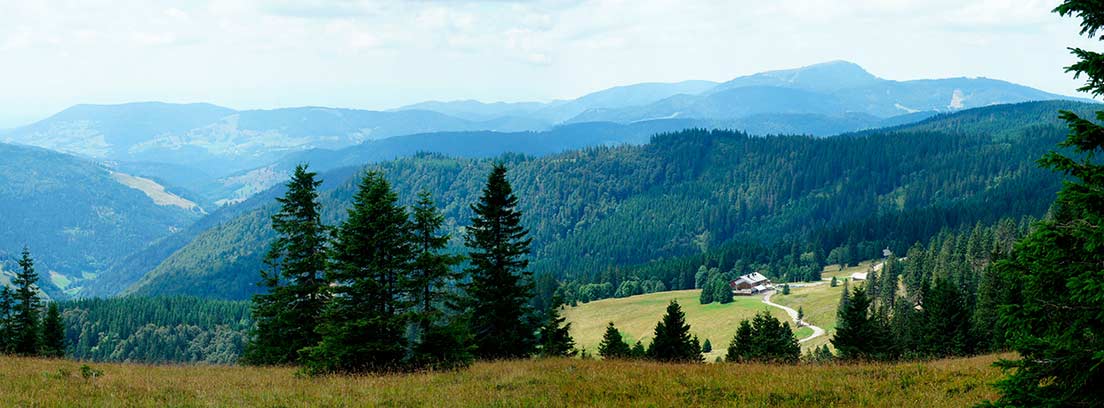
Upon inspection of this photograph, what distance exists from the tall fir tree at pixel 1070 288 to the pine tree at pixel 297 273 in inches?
1231

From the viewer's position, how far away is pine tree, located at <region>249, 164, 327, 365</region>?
35.1m

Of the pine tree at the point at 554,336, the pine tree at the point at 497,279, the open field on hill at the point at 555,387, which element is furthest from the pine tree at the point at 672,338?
the open field on hill at the point at 555,387

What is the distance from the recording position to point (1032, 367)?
9531 mm

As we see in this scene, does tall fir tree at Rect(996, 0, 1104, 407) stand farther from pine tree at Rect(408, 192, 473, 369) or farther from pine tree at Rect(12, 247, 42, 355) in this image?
pine tree at Rect(12, 247, 42, 355)

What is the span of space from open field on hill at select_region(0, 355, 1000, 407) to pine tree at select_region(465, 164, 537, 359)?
1286cm

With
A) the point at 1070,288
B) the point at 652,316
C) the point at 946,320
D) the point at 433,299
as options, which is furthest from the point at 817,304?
the point at 1070,288

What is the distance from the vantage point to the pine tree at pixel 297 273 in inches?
1382

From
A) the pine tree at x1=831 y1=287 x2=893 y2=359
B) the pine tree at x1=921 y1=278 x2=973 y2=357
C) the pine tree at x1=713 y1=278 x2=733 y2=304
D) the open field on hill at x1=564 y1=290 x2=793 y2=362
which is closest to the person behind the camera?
the pine tree at x1=831 y1=287 x2=893 y2=359

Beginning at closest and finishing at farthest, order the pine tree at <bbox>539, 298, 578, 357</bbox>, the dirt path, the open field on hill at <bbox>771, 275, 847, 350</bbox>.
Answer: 1. the pine tree at <bbox>539, 298, 578, 357</bbox>
2. the dirt path
3. the open field on hill at <bbox>771, 275, 847, 350</bbox>

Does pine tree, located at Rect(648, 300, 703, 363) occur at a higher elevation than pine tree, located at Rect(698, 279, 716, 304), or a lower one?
higher

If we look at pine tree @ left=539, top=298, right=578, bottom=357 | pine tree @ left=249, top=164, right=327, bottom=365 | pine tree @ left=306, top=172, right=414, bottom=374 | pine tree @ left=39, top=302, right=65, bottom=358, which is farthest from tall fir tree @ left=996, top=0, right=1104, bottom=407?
pine tree @ left=39, top=302, right=65, bottom=358

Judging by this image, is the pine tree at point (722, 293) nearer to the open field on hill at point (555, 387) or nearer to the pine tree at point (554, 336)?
the pine tree at point (554, 336)

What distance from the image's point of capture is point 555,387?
1725 cm

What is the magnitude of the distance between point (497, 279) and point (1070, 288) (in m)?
27.9
